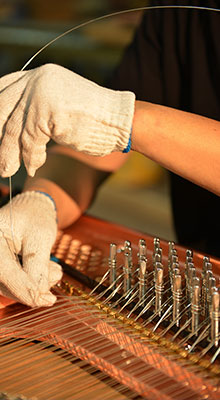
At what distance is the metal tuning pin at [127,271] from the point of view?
35.8 inches

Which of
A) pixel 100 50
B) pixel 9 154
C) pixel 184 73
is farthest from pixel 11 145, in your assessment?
pixel 100 50

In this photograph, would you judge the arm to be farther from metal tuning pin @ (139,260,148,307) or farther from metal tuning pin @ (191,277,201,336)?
metal tuning pin @ (191,277,201,336)

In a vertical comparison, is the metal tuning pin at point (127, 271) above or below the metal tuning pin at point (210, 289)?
below

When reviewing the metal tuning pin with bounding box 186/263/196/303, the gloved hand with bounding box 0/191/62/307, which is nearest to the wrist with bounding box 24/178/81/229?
the gloved hand with bounding box 0/191/62/307

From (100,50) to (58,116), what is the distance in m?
2.04

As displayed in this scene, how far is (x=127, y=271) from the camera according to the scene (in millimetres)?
911

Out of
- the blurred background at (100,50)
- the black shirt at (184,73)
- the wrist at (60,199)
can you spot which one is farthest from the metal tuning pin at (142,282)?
the blurred background at (100,50)

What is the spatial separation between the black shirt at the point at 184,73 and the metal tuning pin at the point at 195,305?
2.25 ft

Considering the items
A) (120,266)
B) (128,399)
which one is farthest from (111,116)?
(128,399)

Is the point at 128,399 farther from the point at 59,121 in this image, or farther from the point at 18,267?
the point at 59,121

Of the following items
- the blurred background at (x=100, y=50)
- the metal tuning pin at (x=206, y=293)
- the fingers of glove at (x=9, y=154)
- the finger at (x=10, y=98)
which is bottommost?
the blurred background at (x=100, y=50)

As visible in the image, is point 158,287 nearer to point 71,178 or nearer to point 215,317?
point 215,317

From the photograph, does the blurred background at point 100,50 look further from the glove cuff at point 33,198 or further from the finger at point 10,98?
the finger at point 10,98

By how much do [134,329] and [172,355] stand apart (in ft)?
0.29
